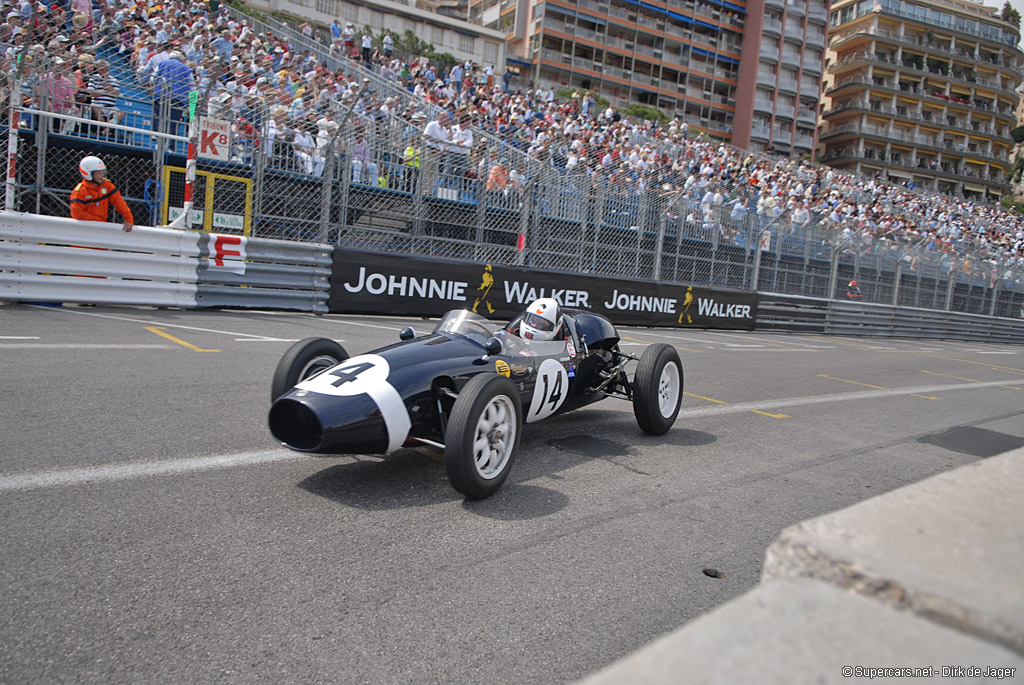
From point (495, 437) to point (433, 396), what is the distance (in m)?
0.44

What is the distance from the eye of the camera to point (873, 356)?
1606 cm

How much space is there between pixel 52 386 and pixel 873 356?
15087 mm

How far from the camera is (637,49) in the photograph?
221 feet

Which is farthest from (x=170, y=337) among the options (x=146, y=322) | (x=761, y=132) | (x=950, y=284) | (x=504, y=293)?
(x=761, y=132)

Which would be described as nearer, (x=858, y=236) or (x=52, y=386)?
(x=52, y=386)

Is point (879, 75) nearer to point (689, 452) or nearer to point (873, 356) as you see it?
point (873, 356)

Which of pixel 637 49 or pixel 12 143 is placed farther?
pixel 637 49

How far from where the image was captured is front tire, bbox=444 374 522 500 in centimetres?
393

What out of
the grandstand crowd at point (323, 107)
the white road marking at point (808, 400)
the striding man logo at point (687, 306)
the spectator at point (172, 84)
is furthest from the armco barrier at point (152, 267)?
the striding man logo at point (687, 306)

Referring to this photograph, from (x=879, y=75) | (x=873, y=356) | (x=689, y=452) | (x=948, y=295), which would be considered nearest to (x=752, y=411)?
(x=689, y=452)

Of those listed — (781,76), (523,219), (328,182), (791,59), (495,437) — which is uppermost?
(791,59)

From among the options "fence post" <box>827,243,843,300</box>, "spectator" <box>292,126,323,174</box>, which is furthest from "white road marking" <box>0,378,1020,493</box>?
"fence post" <box>827,243,843,300</box>

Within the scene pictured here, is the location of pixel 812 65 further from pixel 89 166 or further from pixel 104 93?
pixel 89 166

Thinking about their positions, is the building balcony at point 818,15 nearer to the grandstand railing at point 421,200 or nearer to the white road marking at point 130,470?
the grandstand railing at point 421,200
